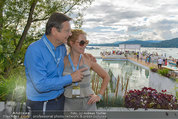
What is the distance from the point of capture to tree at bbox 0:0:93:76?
21.9ft

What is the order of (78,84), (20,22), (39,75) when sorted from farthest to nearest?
1. (20,22)
2. (78,84)
3. (39,75)

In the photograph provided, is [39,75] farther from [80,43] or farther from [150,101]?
[150,101]

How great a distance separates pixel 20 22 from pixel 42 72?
7.22 m

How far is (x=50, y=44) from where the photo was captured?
53.1 inches

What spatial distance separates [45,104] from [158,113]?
223 centimetres

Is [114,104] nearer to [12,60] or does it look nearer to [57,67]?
[57,67]

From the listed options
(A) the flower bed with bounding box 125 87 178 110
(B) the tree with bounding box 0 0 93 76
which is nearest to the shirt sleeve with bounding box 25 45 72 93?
(A) the flower bed with bounding box 125 87 178 110

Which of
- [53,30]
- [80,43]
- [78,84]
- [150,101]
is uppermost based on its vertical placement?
[53,30]

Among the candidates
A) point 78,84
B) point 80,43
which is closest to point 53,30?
point 80,43

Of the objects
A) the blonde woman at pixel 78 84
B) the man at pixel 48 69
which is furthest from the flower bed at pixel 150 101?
the man at pixel 48 69

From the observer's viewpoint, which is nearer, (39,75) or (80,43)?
(39,75)

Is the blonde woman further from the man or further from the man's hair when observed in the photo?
the man's hair

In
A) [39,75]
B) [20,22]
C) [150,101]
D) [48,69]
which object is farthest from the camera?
[20,22]

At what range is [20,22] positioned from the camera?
297 inches
